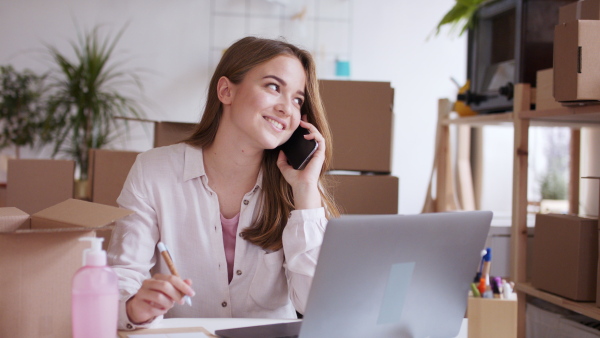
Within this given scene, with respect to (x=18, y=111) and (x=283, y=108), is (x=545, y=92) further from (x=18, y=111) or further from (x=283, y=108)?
(x=18, y=111)

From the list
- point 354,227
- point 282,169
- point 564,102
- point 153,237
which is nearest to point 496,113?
point 564,102

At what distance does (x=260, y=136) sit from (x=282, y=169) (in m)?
0.11

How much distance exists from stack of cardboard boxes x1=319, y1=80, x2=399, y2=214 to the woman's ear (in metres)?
0.49

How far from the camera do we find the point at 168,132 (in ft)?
6.22

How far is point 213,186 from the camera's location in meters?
1.50

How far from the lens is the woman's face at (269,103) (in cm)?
145

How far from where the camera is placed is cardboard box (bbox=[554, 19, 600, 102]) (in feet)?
4.82

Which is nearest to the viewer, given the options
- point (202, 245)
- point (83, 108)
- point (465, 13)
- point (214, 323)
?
point (214, 323)

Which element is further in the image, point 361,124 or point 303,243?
point 361,124

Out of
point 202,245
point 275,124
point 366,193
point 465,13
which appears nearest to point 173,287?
point 202,245

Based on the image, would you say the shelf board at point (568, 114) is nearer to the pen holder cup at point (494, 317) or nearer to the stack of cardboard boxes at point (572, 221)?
the stack of cardboard boxes at point (572, 221)

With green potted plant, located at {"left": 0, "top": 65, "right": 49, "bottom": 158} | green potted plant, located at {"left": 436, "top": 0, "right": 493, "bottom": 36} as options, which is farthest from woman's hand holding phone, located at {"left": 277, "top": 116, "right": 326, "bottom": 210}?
green potted plant, located at {"left": 0, "top": 65, "right": 49, "bottom": 158}

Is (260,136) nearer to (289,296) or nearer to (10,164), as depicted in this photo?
(289,296)

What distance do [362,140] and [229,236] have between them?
66cm
